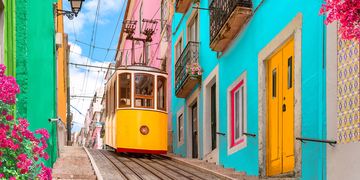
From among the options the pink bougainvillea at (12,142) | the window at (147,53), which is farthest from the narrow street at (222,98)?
the window at (147,53)

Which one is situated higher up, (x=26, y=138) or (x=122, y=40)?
(x=122, y=40)

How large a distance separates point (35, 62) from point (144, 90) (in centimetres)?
743

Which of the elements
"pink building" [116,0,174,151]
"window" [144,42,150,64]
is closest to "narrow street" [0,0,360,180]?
"pink building" [116,0,174,151]

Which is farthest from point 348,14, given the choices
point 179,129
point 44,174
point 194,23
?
point 179,129

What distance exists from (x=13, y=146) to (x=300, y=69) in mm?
5394

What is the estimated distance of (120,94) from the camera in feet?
A: 50.5

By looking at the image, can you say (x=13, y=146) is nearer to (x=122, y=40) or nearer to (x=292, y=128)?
(x=292, y=128)

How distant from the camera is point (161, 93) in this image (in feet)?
51.6

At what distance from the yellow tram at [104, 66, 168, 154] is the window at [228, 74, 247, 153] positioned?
3394 millimetres

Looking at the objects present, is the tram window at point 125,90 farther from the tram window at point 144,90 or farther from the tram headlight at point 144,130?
the tram headlight at point 144,130

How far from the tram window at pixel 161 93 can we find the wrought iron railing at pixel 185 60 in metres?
0.76

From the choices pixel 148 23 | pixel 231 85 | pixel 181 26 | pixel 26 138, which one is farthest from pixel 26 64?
pixel 148 23

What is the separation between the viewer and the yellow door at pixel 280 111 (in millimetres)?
9070

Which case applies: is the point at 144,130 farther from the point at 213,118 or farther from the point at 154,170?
→ the point at 154,170
